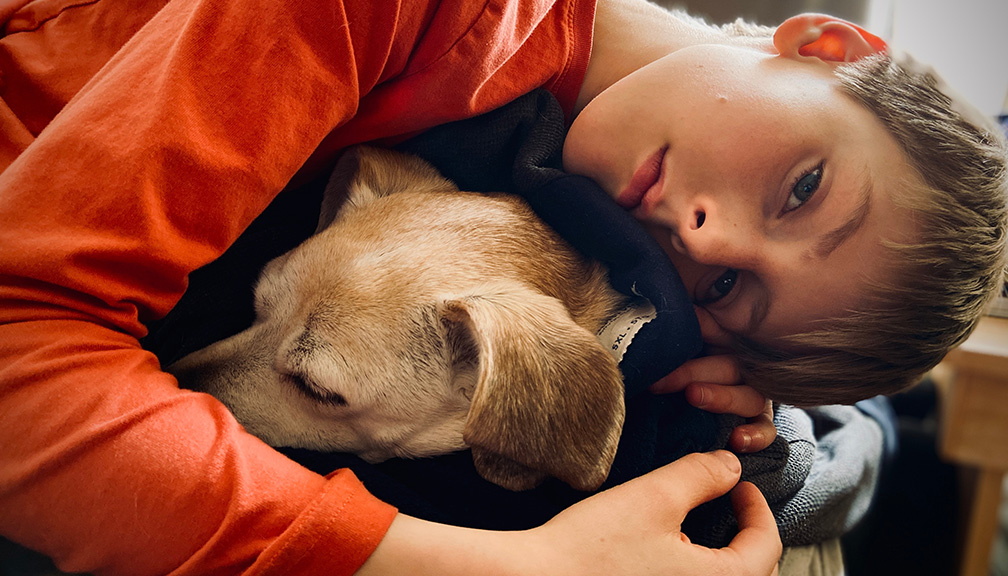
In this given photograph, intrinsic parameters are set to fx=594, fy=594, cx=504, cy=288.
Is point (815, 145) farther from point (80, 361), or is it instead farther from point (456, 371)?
point (80, 361)

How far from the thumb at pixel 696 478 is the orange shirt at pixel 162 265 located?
1.50ft

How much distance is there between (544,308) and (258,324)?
0.55 m

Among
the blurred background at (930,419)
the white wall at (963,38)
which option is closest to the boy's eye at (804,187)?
the blurred background at (930,419)

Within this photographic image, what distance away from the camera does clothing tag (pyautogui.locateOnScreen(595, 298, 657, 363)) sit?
1019 mm

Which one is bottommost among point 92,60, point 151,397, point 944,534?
point 944,534

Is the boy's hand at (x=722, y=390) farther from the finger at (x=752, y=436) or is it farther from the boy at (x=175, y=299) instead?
A: the boy at (x=175, y=299)

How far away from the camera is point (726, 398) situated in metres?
1.13

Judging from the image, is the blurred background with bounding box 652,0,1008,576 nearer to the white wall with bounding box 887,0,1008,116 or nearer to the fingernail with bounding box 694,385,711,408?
the white wall with bounding box 887,0,1008,116

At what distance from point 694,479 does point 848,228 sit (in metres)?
0.47

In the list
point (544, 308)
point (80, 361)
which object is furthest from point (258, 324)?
point (544, 308)

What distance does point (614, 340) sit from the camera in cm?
104

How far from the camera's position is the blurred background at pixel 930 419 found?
5.80 ft

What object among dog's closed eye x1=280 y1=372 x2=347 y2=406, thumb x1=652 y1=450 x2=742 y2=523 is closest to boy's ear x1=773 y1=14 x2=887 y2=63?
thumb x1=652 y1=450 x2=742 y2=523

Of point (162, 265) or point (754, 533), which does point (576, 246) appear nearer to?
point (754, 533)
